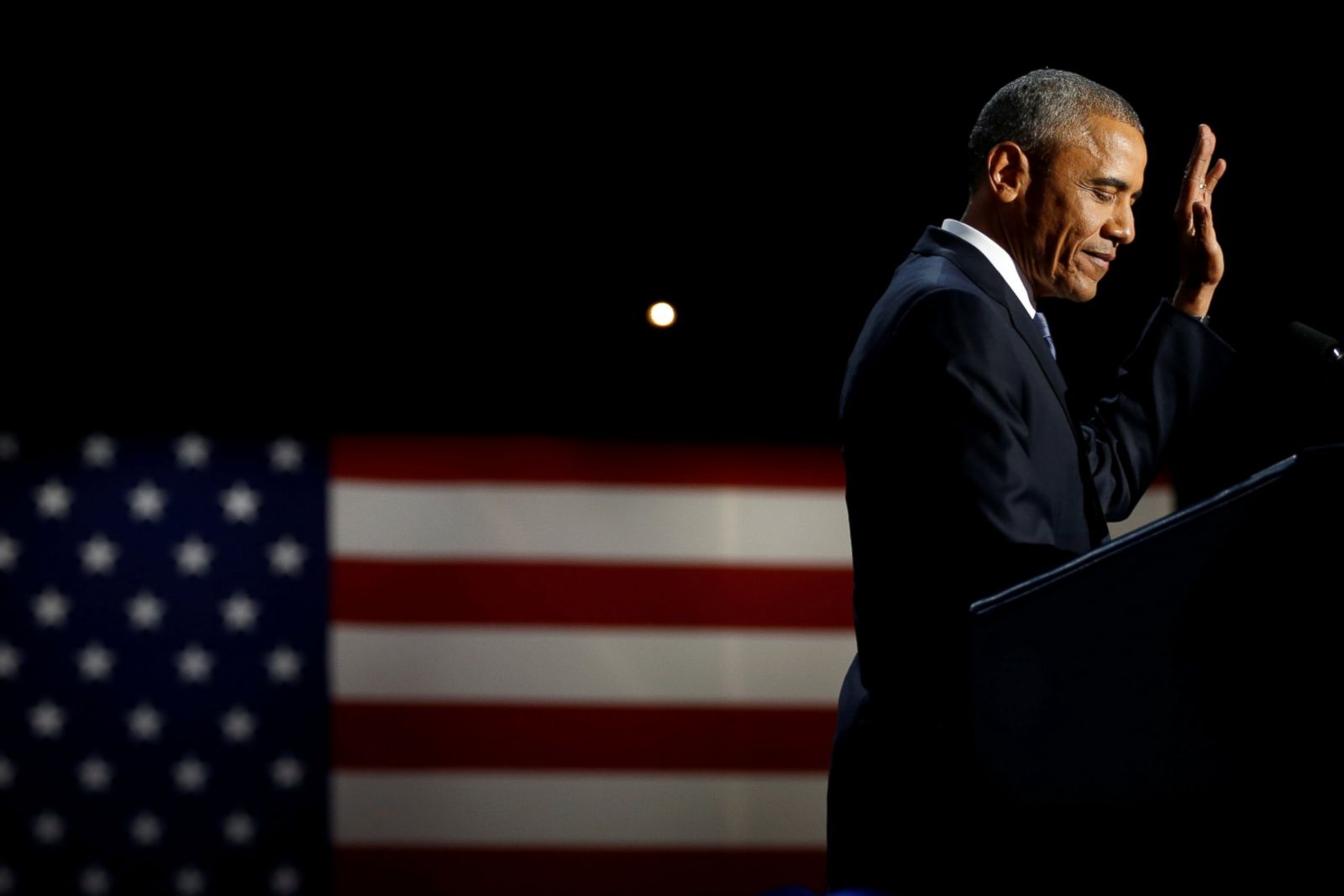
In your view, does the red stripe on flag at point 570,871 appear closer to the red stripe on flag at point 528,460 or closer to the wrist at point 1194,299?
the red stripe on flag at point 528,460

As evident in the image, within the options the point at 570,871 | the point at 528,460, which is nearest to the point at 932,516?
the point at 528,460

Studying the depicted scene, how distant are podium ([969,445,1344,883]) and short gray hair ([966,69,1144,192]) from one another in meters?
0.55

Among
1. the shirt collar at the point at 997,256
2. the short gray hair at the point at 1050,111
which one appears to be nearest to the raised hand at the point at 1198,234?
the short gray hair at the point at 1050,111

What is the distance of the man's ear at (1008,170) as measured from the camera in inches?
45.5

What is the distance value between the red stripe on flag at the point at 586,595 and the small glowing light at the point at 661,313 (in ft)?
2.20

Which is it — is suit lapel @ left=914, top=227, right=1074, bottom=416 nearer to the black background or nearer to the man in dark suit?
the man in dark suit

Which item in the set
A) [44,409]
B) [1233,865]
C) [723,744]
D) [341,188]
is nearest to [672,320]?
[341,188]

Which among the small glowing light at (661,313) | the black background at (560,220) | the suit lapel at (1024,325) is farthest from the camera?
the small glowing light at (661,313)

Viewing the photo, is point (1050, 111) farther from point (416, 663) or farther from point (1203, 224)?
point (416, 663)

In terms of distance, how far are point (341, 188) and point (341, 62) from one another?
0.32 metres

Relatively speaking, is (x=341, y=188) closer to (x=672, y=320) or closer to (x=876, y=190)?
(x=672, y=320)

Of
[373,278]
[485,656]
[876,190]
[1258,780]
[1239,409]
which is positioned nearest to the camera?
[1258,780]

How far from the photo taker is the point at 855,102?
274 cm

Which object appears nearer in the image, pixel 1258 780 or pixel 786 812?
pixel 1258 780
